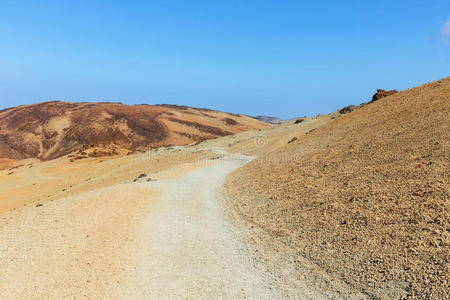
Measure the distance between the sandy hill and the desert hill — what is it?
208ft

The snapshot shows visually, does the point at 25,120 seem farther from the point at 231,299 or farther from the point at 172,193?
the point at 231,299

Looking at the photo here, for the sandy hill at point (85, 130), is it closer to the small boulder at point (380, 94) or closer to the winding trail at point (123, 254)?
the small boulder at point (380, 94)

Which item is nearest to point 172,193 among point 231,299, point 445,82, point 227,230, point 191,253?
point 227,230

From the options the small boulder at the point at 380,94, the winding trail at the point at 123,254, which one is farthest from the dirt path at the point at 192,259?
the small boulder at the point at 380,94

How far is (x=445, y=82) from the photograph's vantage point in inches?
930

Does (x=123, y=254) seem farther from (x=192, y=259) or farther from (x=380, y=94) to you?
(x=380, y=94)

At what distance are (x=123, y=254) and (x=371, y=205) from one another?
7714 millimetres

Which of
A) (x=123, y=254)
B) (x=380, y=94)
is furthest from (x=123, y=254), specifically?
(x=380, y=94)

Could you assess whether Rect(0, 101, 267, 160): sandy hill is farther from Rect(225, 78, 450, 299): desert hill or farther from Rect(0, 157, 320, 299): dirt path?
Rect(0, 157, 320, 299): dirt path

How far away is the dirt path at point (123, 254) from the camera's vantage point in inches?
273

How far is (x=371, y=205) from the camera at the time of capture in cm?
988

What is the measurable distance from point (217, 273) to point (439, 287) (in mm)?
4824

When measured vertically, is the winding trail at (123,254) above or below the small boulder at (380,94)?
below

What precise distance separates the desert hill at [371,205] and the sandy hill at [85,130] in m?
63.4
